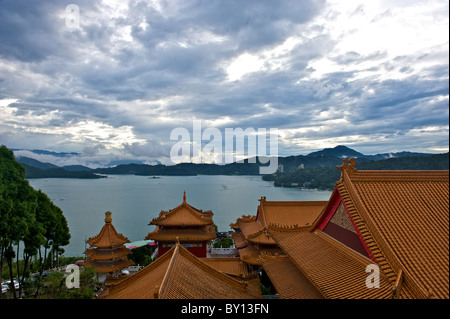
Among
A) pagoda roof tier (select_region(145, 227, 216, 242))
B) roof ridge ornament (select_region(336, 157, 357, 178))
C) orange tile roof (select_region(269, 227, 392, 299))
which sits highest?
roof ridge ornament (select_region(336, 157, 357, 178))

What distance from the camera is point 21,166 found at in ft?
51.8

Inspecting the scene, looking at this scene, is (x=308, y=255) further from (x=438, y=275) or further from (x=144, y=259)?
(x=144, y=259)

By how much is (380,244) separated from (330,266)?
90.8 inches

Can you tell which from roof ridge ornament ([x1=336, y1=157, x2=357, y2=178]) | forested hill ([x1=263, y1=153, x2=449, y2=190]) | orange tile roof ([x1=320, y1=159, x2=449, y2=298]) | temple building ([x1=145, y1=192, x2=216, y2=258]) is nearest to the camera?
orange tile roof ([x1=320, y1=159, x2=449, y2=298])

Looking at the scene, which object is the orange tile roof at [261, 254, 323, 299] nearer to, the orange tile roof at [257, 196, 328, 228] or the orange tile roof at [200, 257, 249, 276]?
the orange tile roof at [200, 257, 249, 276]

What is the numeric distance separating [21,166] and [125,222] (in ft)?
186

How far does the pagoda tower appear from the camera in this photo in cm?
2282

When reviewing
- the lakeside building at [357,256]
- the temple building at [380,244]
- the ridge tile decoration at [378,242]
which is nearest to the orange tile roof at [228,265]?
the lakeside building at [357,256]

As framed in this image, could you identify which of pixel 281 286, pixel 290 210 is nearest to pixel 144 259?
pixel 290 210

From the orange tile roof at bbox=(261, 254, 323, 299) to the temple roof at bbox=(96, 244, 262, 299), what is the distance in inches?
35.5

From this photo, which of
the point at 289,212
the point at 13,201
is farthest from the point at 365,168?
the point at 13,201

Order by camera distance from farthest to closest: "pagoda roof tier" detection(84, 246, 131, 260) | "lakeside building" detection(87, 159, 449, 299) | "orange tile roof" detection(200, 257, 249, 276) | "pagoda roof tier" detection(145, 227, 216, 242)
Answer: "pagoda roof tier" detection(84, 246, 131, 260)
"pagoda roof tier" detection(145, 227, 216, 242)
"orange tile roof" detection(200, 257, 249, 276)
"lakeside building" detection(87, 159, 449, 299)

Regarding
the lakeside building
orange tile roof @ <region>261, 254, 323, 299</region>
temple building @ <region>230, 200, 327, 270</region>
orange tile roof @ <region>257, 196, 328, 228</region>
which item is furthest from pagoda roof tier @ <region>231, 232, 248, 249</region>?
A: the lakeside building

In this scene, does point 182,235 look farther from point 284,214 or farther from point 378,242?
point 378,242
